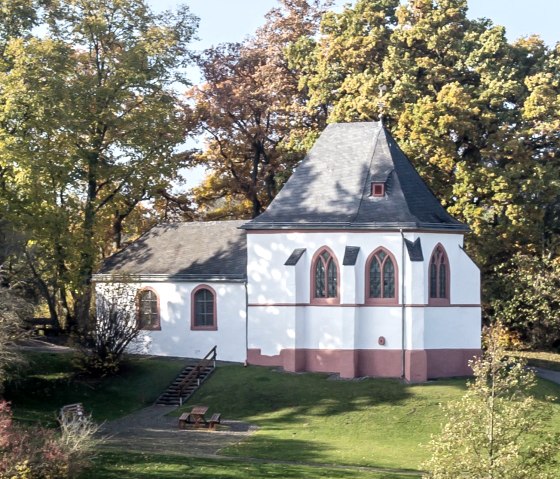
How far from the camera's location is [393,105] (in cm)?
4719

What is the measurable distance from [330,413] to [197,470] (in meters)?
9.55

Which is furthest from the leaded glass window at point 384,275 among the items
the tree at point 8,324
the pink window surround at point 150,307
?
the tree at point 8,324

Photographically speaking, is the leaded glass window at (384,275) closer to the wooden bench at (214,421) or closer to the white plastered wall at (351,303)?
the white plastered wall at (351,303)

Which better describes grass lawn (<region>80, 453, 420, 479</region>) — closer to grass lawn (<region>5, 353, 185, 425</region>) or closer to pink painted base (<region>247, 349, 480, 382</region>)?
grass lawn (<region>5, 353, 185, 425</region>)

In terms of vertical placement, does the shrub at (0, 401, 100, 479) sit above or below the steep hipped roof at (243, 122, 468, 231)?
below

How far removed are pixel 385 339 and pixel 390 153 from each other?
24.7 feet

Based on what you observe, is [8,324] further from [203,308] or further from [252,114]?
[252,114]

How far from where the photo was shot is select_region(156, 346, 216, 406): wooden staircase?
3703 centimetres

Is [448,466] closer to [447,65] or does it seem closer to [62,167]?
[62,167]

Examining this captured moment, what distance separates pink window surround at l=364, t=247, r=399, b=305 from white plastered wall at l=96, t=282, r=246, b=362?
5403 millimetres

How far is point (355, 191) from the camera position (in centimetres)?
4006

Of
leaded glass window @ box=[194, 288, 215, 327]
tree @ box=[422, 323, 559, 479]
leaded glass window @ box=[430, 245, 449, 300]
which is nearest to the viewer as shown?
tree @ box=[422, 323, 559, 479]

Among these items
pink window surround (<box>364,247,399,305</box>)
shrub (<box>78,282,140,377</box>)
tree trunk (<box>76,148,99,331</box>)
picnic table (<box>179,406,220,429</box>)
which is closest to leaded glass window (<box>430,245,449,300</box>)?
pink window surround (<box>364,247,399,305</box>)

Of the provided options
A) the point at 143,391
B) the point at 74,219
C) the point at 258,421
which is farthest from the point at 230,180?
the point at 258,421
